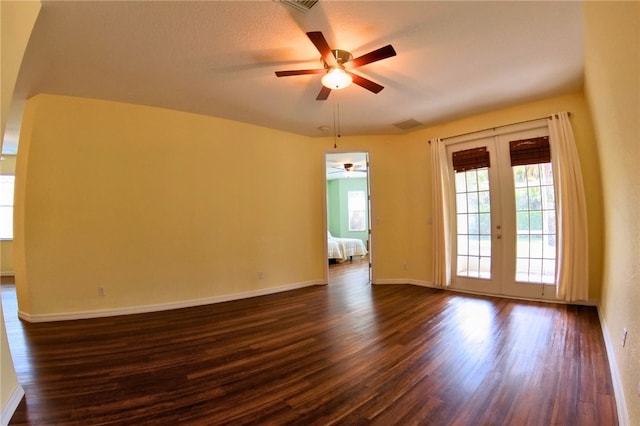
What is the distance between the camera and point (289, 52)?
2.49m

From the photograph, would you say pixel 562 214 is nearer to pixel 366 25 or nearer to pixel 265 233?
pixel 366 25

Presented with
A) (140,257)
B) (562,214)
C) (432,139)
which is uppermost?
(432,139)

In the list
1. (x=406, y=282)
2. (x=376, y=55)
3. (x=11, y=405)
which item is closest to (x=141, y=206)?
(x=11, y=405)

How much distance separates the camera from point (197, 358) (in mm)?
2385

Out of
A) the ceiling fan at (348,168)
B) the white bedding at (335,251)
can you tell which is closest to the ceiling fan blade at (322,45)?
the ceiling fan at (348,168)

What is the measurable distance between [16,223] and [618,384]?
6.08 meters

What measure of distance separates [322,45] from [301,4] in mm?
292

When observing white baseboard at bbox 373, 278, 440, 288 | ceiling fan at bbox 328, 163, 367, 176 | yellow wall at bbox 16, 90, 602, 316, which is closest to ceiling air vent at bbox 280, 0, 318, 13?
Answer: yellow wall at bbox 16, 90, 602, 316

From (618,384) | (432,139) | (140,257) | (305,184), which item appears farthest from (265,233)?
(618,384)

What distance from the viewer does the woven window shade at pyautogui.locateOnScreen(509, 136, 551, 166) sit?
12.2 feet

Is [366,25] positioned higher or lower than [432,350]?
higher

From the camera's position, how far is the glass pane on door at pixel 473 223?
4.24 metres

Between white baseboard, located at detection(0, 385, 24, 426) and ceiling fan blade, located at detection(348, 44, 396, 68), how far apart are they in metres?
3.41

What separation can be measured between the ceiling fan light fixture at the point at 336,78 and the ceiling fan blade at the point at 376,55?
4.7 inches
